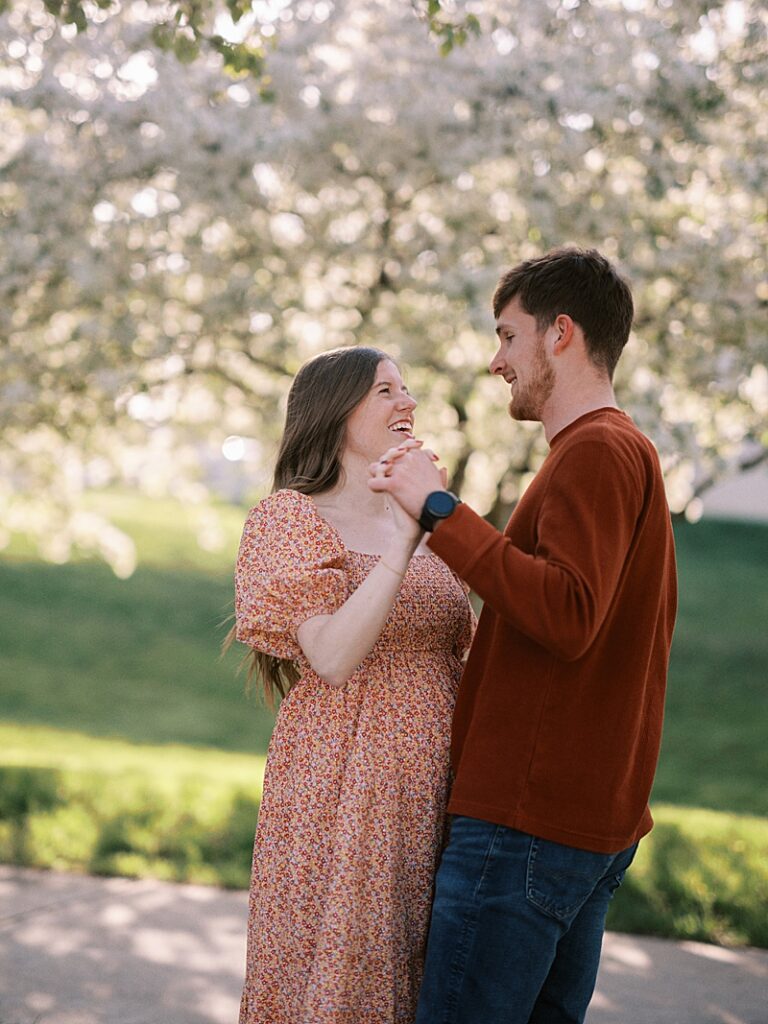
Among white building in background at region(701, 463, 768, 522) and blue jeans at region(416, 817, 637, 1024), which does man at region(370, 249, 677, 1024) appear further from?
white building in background at region(701, 463, 768, 522)

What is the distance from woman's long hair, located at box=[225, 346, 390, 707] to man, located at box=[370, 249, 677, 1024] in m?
0.57

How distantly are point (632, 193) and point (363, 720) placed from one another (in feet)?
15.9

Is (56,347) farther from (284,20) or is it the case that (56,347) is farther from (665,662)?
(665,662)

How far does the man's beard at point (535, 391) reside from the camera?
8.04ft

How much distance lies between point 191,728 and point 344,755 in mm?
→ 15194

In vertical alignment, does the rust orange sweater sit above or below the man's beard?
below

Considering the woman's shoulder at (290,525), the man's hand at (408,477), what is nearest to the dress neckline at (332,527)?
the woman's shoulder at (290,525)

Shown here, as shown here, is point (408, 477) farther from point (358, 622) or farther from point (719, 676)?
point (719, 676)

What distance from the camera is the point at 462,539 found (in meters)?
2.17

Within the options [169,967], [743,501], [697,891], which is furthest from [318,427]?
[743,501]

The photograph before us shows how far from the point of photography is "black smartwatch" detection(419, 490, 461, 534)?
7.28 feet

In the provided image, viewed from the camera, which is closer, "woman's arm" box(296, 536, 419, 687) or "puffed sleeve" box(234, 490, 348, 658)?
"woman's arm" box(296, 536, 419, 687)

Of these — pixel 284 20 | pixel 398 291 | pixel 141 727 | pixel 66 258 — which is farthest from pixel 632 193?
pixel 141 727

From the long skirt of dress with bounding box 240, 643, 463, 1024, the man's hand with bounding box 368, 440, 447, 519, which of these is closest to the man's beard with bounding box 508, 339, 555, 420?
the man's hand with bounding box 368, 440, 447, 519
